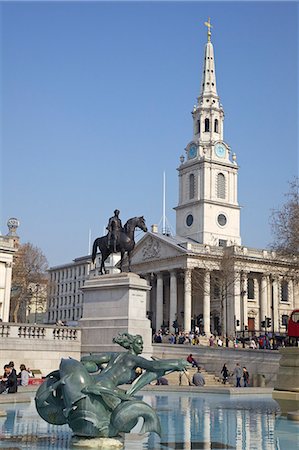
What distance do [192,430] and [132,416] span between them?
329 cm

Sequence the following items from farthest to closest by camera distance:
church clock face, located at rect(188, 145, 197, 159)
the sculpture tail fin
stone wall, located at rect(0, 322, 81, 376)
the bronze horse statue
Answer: church clock face, located at rect(188, 145, 197, 159) → the bronze horse statue → stone wall, located at rect(0, 322, 81, 376) → the sculpture tail fin

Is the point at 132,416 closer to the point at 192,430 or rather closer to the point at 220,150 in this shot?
the point at 192,430

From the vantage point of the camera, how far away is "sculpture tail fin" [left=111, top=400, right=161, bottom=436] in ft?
30.5

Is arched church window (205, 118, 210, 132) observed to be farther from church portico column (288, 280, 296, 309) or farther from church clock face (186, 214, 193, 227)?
church portico column (288, 280, 296, 309)

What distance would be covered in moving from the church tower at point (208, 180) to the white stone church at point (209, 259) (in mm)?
157

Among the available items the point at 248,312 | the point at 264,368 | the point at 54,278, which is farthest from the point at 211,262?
the point at 54,278

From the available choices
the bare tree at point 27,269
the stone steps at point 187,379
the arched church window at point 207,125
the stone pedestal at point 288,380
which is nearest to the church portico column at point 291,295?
the arched church window at point 207,125

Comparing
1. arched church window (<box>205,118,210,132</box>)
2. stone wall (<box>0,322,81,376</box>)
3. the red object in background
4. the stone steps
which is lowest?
the stone steps

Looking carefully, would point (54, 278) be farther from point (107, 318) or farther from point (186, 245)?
point (107, 318)

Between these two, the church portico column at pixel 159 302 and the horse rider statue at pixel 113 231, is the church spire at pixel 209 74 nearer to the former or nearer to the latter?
the church portico column at pixel 159 302

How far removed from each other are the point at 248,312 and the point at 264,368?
5162 centimetres

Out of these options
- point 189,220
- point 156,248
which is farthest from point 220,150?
point 156,248

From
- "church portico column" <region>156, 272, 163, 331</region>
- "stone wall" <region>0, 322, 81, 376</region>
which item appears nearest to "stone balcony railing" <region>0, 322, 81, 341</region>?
"stone wall" <region>0, 322, 81, 376</region>

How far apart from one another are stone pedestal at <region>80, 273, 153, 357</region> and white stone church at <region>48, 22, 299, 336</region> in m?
35.2
